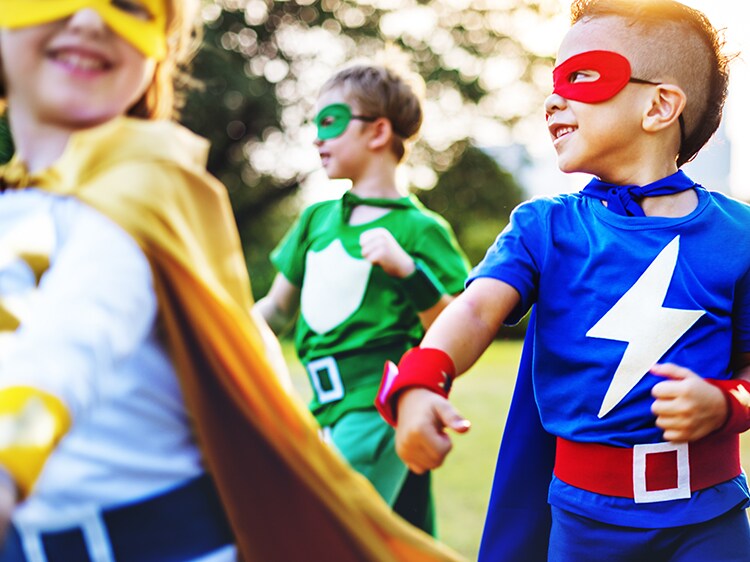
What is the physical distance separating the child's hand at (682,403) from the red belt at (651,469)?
0.16 meters

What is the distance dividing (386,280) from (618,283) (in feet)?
4.30

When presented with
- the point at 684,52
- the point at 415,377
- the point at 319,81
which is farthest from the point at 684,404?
the point at 319,81

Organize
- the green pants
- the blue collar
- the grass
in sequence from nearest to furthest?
the blue collar < the green pants < the grass

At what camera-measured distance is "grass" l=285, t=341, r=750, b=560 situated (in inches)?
192

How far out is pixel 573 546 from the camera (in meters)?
2.32

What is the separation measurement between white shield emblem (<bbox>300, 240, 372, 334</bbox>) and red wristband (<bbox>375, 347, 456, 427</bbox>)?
159 centimetres

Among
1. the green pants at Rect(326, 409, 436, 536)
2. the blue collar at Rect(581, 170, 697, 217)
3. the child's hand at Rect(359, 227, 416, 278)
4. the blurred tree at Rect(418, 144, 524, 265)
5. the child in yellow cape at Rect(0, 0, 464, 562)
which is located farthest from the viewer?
the blurred tree at Rect(418, 144, 524, 265)

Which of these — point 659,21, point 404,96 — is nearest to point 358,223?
point 404,96

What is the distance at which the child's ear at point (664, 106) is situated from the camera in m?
2.47

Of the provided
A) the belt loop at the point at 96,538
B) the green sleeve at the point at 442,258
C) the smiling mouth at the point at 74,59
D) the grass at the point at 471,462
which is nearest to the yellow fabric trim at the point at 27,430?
the belt loop at the point at 96,538

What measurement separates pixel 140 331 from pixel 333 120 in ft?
8.22

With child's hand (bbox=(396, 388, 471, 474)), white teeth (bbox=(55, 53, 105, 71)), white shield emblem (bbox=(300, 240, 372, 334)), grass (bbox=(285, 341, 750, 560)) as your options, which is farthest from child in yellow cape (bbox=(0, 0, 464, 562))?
grass (bbox=(285, 341, 750, 560))

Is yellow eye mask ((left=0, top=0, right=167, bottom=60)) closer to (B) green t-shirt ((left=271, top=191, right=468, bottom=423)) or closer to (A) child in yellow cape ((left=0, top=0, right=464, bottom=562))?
(A) child in yellow cape ((left=0, top=0, right=464, bottom=562))

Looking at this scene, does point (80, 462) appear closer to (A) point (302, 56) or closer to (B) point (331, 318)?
(B) point (331, 318)
